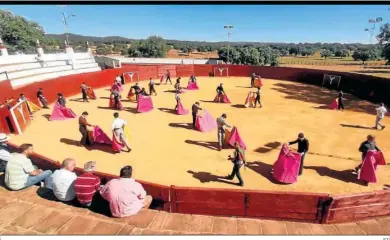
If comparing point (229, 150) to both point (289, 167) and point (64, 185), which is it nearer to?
point (289, 167)

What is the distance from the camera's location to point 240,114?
1652 centimetres

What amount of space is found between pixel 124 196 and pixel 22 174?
274 cm

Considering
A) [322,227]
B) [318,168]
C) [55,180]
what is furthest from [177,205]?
[318,168]

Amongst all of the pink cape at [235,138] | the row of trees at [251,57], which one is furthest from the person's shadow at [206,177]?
the row of trees at [251,57]

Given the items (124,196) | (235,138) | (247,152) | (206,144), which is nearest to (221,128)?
(235,138)

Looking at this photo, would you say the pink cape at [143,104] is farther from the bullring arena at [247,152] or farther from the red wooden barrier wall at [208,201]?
the red wooden barrier wall at [208,201]

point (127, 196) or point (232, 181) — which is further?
point (232, 181)

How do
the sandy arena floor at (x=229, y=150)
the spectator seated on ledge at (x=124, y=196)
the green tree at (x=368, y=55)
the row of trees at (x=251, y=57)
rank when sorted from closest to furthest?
the spectator seated on ledge at (x=124, y=196)
the sandy arena floor at (x=229, y=150)
the row of trees at (x=251, y=57)
the green tree at (x=368, y=55)

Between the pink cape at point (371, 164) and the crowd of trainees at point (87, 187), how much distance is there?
22.3ft

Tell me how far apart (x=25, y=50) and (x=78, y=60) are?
657cm

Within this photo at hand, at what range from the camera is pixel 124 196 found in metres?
5.00

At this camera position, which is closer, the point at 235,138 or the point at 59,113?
the point at 235,138

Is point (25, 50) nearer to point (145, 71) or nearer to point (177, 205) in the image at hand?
point (145, 71)

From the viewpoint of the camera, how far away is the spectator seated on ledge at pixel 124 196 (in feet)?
16.3
